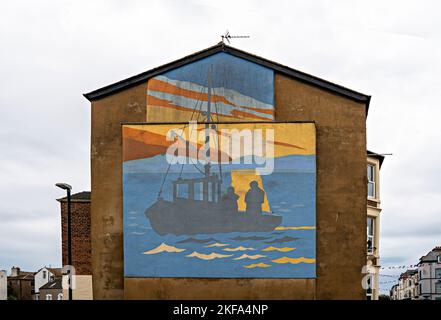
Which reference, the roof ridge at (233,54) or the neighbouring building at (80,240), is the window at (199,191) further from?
the neighbouring building at (80,240)

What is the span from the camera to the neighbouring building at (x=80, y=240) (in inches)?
1144

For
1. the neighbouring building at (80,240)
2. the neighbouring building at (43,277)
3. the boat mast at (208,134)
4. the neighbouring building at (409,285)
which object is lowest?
the neighbouring building at (409,285)

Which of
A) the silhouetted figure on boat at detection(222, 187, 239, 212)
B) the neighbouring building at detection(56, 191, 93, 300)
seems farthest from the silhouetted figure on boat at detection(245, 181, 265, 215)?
the neighbouring building at detection(56, 191, 93, 300)

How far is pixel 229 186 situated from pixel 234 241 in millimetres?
2297

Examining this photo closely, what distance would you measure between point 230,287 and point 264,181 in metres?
4.61

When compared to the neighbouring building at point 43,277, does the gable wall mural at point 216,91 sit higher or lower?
higher

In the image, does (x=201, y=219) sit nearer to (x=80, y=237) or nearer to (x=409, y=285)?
(x=80, y=237)

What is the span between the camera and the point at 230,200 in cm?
2445

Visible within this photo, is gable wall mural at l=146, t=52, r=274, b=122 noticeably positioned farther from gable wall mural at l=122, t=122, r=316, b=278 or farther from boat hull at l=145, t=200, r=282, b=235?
boat hull at l=145, t=200, r=282, b=235

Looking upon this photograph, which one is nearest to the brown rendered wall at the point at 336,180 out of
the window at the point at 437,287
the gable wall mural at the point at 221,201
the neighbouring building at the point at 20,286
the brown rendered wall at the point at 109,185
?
the gable wall mural at the point at 221,201

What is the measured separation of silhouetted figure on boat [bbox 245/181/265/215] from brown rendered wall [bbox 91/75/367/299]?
Answer: 2.53 metres

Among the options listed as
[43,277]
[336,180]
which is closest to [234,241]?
[336,180]

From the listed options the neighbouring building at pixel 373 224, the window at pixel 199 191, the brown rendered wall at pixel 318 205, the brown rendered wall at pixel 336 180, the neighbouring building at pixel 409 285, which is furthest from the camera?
A: the neighbouring building at pixel 409 285
